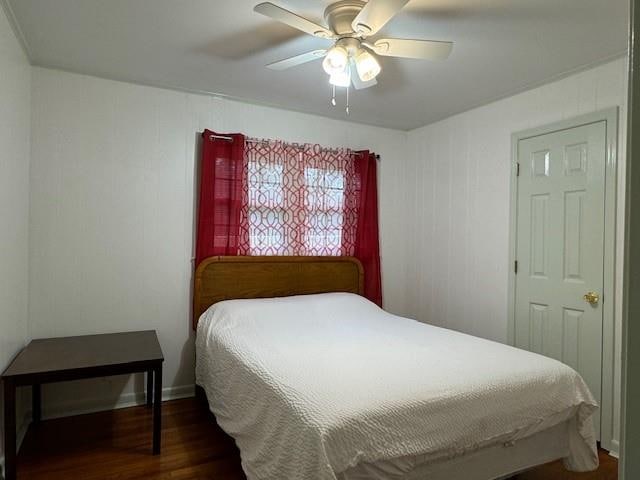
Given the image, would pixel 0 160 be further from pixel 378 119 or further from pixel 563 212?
pixel 563 212

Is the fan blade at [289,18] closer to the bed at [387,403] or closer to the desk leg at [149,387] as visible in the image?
the bed at [387,403]

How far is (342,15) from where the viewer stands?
6.09ft

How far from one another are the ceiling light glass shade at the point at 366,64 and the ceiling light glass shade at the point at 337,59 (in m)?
0.08

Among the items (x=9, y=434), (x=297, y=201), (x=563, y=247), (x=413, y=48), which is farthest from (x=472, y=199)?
(x=9, y=434)

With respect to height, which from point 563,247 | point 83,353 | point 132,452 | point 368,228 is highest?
point 368,228

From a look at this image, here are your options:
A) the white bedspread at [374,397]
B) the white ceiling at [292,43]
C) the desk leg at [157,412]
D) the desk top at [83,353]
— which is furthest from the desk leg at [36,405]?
the white ceiling at [292,43]

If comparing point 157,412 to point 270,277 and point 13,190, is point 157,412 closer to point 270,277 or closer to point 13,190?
point 270,277

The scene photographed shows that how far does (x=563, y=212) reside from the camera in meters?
2.66

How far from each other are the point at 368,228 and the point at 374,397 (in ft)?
7.59

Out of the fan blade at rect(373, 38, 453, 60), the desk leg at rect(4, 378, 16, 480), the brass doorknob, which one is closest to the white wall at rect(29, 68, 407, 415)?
the desk leg at rect(4, 378, 16, 480)

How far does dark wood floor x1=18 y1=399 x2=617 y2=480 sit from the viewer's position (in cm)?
210

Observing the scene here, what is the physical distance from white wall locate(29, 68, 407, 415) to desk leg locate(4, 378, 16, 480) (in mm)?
791

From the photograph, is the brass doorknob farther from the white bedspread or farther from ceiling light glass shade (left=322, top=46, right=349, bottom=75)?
ceiling light glass shade (left=322, top=46, right=349, bottom=75)

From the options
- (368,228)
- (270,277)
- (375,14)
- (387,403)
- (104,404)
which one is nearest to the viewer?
(387,403)
